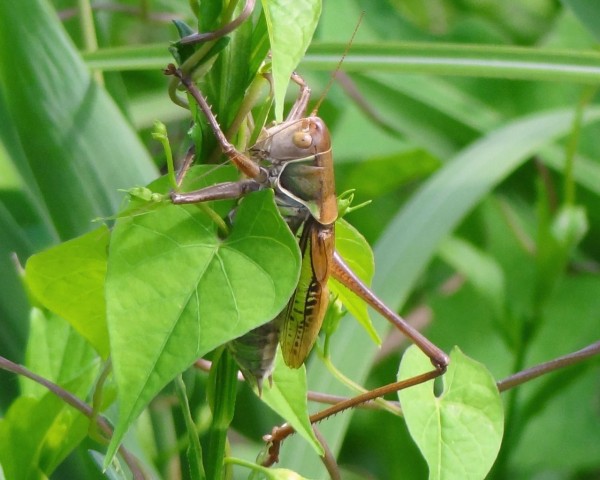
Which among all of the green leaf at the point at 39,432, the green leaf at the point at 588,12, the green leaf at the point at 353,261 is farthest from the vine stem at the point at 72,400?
the green leaf at the point at 588,12

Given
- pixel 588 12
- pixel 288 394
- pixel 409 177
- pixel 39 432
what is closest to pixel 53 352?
pixel 39 432

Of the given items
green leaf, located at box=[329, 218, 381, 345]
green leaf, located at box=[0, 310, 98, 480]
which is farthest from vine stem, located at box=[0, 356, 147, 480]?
green leaf, located at box=[329, 218, 381, 345]

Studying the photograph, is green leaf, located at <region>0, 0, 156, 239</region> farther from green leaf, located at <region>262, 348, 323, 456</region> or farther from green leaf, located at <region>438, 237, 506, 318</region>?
green leaf, located at <region>438, 237, 506, 318</region>

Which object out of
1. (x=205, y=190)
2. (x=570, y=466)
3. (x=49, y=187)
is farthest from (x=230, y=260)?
(x=570, y=466)

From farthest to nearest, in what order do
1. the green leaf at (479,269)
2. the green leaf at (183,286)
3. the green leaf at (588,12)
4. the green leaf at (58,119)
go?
the green leaf at (479,269)
the green leaf at (588,12)
the green leaf at (58,119)
the green leaf at (183,286)

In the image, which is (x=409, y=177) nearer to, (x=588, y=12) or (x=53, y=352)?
(x=588, y=12)

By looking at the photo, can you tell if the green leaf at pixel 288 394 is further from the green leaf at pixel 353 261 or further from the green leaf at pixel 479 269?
the green leaf at pixel 479 269
